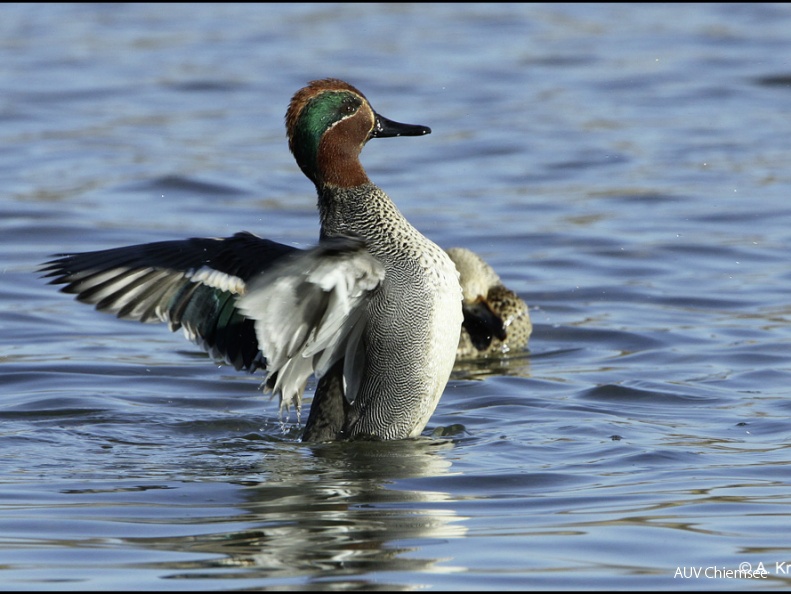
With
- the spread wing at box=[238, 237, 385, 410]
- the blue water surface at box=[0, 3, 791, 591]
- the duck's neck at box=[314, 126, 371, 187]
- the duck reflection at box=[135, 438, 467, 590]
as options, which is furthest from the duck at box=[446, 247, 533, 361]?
the spread wing at box=[238, 237, 385, 410]

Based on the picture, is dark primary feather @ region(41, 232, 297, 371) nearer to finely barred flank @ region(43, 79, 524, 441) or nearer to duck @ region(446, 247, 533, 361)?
finely barred flank @ region(43, 79, 524, 441)

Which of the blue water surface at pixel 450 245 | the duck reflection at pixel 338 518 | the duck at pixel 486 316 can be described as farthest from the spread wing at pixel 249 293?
the duck at pixel 486 316

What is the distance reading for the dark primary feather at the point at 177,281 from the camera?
194 inches

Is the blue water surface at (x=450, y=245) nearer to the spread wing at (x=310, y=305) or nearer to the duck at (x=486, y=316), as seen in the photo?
the duck at (x=486, y=316)

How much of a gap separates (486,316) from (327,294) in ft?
9.01

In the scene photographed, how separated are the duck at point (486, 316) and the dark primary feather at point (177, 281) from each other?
237cm

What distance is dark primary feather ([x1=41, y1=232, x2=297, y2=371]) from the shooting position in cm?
493

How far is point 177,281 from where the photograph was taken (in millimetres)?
5168

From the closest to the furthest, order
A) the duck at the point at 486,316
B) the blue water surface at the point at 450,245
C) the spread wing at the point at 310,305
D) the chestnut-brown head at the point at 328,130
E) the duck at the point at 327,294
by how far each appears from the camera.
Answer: the blue water surface at the point at 450,245, the spread wing at the point at 310,305, the duck at the point at 327,294, the chestnut-brown head at the point at 328,130, the duck at the point at 486,316

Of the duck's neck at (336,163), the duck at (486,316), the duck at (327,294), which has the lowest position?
the duck at (486,316)

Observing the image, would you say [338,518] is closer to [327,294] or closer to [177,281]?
[327,294]

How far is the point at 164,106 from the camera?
45.3 ft

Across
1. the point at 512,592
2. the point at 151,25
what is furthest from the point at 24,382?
the point at 151,25

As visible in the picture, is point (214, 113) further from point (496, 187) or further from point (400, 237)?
point (400, 237)
